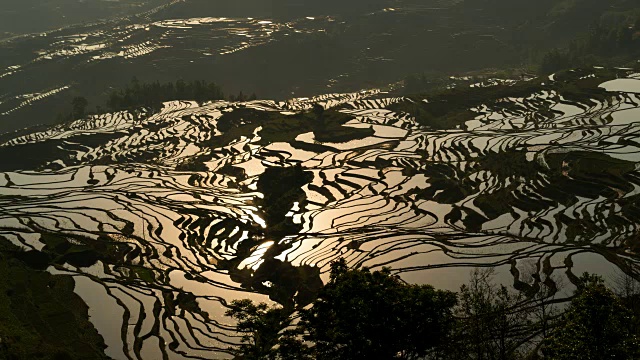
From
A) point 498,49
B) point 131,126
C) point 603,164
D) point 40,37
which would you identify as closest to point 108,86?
point 40,37

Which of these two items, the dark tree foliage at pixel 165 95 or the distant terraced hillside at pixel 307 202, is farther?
the dark tree foliage at pixel 165 95

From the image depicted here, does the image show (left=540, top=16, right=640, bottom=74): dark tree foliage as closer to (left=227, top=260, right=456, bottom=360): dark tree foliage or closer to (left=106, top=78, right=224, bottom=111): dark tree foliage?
(left=106, top=78, right=224, bottom=111): dark tree foliage

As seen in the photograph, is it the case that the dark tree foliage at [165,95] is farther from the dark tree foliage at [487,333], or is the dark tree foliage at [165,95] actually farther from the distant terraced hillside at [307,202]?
the dark tree foliage at [487,333]

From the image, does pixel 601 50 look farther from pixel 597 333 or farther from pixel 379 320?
pixel 597 333

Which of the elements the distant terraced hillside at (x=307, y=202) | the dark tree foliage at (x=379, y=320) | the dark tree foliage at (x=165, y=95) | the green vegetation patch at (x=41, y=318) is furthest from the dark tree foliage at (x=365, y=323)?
the dark tree foliage at (x=165, y=95)

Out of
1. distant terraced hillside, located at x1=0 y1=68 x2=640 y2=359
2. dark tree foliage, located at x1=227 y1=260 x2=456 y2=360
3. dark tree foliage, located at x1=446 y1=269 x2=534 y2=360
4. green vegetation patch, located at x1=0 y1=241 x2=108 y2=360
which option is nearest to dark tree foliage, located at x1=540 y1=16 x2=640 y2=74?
distant terraced hillside, located at x1=0 y1=68 x2=640 y2=359
